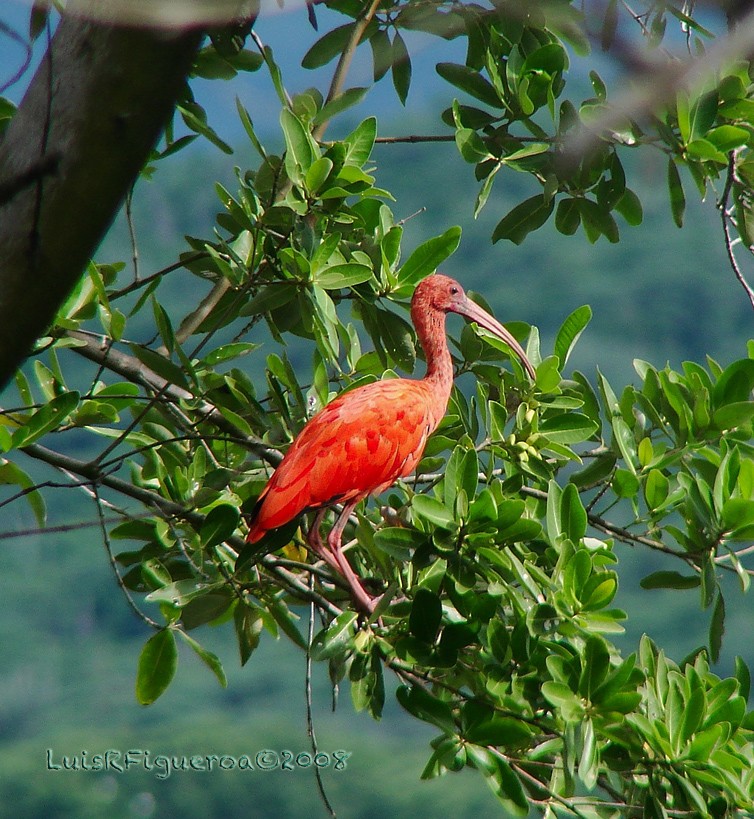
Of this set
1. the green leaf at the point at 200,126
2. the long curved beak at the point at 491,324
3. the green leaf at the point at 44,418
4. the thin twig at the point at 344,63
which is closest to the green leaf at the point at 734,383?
the long curved beak at the point at 491,324

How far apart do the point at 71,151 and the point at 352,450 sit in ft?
8.24

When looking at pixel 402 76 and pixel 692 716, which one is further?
pixel 402 76

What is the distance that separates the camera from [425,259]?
11.2ft

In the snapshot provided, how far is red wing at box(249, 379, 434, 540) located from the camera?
326 centimetres

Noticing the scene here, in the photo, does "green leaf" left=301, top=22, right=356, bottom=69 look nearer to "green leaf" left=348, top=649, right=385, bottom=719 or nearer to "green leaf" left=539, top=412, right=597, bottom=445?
"green leaf" left=539, top=412, right=597, bottom=445

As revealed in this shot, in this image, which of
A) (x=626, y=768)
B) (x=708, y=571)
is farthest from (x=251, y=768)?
(x=708, y=571)

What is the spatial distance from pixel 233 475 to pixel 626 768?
1406 mm

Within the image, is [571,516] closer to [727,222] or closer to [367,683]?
[367,683]

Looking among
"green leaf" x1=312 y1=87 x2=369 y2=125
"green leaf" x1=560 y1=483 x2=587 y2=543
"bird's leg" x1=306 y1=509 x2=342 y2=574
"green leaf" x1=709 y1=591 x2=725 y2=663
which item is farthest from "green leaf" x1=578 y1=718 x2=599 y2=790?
"green leaf" x1=312 y1=87 x2=369 y2=125

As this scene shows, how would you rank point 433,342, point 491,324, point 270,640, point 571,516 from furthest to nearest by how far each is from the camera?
point 270,640 → point 433,342 → point 491,324 → point 571,516

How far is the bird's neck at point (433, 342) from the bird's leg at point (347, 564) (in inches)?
27.0

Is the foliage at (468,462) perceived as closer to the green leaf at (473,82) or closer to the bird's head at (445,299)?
the green leaf at (473,82)

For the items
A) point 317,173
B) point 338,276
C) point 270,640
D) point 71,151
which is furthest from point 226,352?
point 270,640

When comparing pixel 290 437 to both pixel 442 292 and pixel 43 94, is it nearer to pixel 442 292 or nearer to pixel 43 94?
pixel 442 292
